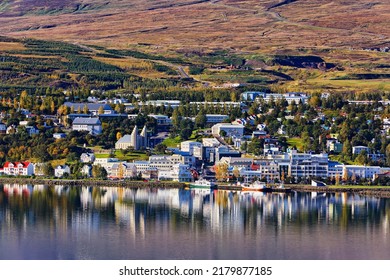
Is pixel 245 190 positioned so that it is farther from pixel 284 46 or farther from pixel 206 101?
pixel 284 46

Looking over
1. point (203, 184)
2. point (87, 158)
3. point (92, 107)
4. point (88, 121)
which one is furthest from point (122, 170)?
point (92, 107)

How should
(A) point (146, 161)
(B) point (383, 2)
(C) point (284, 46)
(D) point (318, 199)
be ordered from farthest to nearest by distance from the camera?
1. (B) point (383, 2)
2. (C) point (284, 46)
3. (A) point (146, 161)
4. (D) point (318, 199)

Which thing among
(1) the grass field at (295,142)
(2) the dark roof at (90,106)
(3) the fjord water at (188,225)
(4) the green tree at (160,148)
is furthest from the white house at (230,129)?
(3) the fjord water at (188,225)

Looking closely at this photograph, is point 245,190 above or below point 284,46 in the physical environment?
below

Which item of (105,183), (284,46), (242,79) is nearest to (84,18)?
(284,46)

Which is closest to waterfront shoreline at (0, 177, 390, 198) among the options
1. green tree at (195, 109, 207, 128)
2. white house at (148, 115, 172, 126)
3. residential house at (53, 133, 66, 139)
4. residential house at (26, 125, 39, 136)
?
residential house at (53, 133, 66, 139)

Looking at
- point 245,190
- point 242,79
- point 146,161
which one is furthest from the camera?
point 242,79

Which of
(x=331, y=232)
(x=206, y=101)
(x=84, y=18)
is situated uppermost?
(x=84, y=18)

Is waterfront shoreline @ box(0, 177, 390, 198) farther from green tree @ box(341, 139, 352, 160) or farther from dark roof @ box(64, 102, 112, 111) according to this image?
dark roof @ box(64, 102, 112, 111)

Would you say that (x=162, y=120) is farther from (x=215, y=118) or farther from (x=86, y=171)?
(x=86, y=171)
